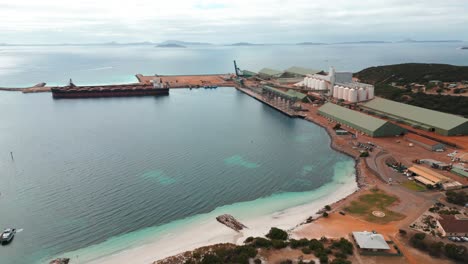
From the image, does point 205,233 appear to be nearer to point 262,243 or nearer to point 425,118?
point 262,243

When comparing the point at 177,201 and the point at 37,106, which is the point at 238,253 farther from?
the point at 37,106

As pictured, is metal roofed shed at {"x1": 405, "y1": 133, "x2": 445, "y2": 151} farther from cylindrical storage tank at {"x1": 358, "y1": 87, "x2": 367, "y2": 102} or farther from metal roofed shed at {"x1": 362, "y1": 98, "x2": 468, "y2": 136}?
cylindrical storage tank at {"x1": 358, "y1": 87, "x2": 367, "y2": 102}

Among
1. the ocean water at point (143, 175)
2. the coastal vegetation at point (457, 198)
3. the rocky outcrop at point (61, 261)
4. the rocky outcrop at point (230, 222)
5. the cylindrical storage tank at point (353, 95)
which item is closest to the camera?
the rocky outcrop at point (61, 261)

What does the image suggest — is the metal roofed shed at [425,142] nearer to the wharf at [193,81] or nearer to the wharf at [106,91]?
the wharf at [106,91]

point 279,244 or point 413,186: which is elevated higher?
point 279,244

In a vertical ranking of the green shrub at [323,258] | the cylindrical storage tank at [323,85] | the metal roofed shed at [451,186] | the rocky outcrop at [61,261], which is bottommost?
the rocky outcrop at [61,261]

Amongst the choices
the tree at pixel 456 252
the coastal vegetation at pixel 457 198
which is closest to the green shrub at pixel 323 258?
the tree at pixel 456 252

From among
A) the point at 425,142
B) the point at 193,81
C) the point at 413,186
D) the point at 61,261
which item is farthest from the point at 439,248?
the point at 193,81

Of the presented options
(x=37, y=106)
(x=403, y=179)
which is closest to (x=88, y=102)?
(x=37, y=106)
